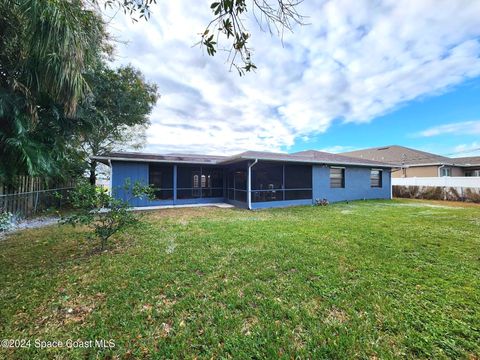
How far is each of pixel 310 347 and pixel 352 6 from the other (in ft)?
13.6

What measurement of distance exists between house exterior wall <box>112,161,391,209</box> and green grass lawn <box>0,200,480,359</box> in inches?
212

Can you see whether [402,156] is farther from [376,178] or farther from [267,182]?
[267,182]

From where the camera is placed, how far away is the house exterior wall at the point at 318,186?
33.0 feet

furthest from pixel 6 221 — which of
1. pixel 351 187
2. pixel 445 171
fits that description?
pixel 445 171

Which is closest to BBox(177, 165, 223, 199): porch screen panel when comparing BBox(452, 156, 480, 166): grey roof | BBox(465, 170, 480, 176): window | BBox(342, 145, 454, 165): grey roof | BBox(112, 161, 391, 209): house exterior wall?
BBox(112, 161, 391, 209): house exterior wall

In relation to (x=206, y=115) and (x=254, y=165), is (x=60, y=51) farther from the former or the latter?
(x=206, y=115)

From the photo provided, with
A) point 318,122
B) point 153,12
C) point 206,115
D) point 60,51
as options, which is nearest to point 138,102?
point 206,115

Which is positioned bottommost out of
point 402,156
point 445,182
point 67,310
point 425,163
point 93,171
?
point 67,310

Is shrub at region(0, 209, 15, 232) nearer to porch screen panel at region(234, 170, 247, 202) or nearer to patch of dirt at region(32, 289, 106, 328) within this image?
patch of dirt at region(32, 289, 106, 328)

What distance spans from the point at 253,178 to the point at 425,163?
17.8m

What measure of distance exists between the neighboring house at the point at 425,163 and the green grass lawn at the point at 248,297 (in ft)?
53.8

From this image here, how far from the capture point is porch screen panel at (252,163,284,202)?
1075 centimetres

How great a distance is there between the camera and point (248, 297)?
2621 millimetres

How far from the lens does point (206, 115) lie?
55.7 ft
